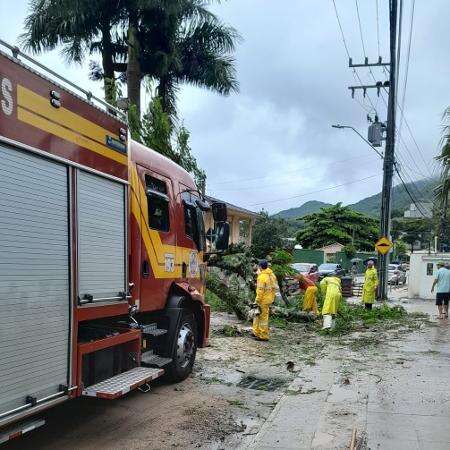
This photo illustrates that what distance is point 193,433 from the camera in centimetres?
569

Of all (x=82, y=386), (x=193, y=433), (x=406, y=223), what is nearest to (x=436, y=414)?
(x=193, y=433)

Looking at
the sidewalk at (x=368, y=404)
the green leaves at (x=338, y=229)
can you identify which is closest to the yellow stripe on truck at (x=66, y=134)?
the sidewalk at (x=368, y=404)

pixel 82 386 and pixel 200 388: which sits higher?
pixel 82 386

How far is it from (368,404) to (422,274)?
1799cm

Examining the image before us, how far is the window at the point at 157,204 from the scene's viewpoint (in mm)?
6816

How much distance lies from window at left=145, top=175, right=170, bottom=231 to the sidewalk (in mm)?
2558

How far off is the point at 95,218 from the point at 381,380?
4.73 m

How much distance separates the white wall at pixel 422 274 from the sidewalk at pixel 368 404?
1340 centimetres

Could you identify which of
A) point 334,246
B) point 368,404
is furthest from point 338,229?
point 368,404

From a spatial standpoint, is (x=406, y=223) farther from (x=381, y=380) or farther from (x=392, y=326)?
(x=381, y=380)

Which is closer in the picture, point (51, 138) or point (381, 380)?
point (51, 138)

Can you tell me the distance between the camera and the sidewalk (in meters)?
5.35

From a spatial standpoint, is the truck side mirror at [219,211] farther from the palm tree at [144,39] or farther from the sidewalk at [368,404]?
the palm tree at [144,39]

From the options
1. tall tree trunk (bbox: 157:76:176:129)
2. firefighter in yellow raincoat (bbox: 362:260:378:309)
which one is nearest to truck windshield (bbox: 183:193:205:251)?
firefighter in yellow raincoat (bbox: 362:260:378:309)
